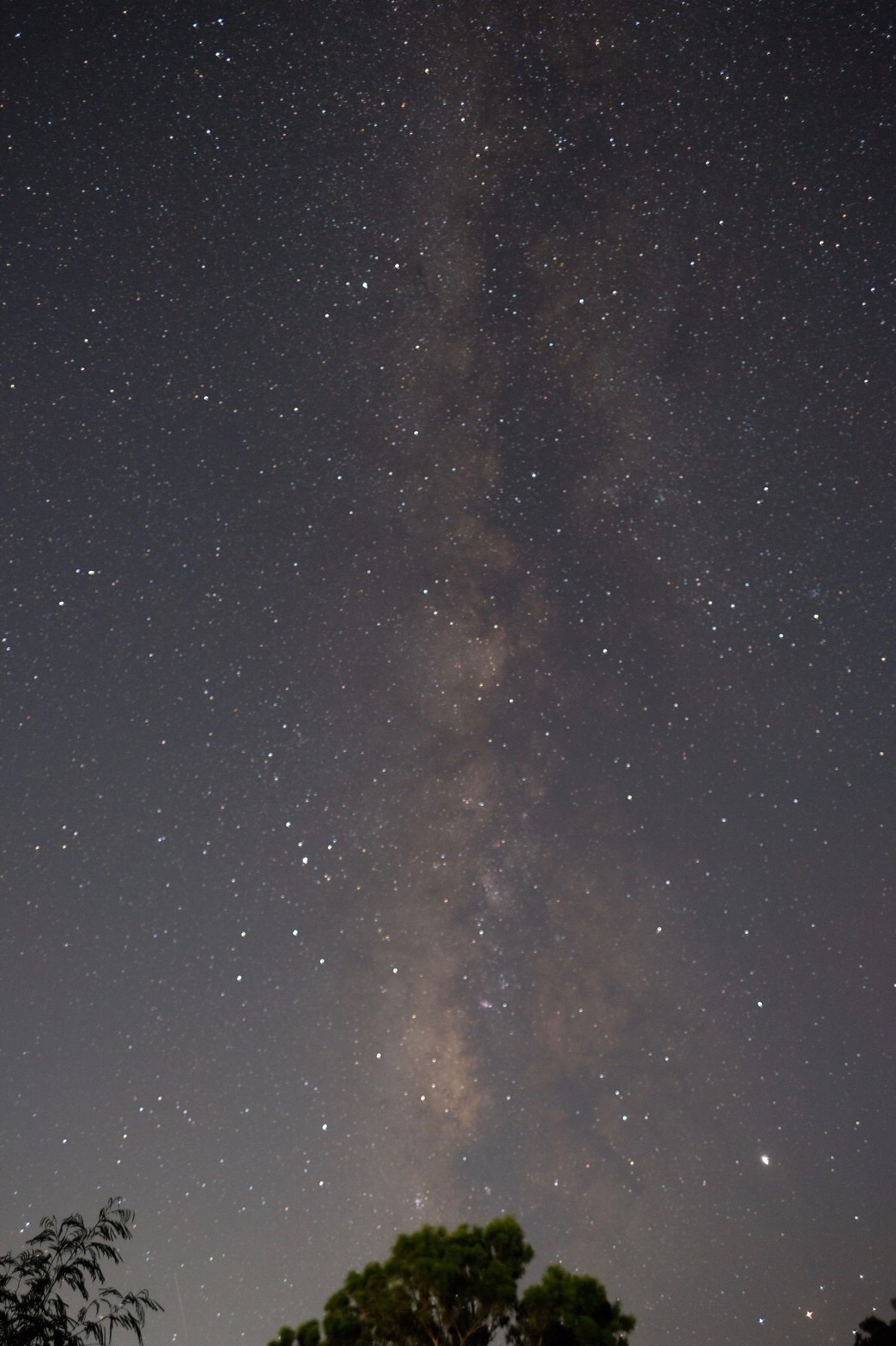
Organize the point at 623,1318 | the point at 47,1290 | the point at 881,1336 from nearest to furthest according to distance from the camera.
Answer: the point at 47,1290 < the point at 623,1318 < the point at 881,1336

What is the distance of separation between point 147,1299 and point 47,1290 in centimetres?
115

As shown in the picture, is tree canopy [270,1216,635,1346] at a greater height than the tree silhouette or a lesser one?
greater

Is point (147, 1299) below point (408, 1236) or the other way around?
the other way around

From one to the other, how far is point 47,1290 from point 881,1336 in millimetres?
12542

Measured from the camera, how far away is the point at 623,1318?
1059cm

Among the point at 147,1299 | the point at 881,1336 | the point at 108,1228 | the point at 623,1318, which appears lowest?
the point at 881,1336

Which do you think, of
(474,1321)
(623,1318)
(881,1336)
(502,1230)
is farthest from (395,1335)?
(881,1336)

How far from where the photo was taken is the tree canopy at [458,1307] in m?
10.5

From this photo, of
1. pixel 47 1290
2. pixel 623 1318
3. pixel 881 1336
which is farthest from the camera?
pixel 881 1336

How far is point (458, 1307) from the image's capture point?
10.7 m

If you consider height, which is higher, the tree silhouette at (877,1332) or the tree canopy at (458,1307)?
the tree canopy at (458,1307)

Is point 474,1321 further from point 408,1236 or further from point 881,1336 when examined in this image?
point 881,1336

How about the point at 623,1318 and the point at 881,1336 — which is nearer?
the point at 623,1318

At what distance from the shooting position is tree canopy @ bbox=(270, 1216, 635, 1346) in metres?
10.5
